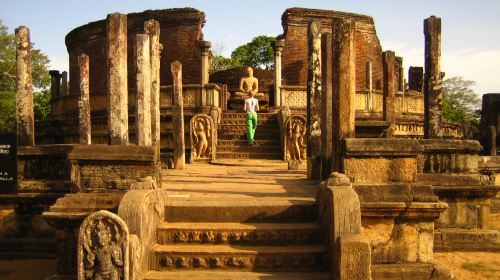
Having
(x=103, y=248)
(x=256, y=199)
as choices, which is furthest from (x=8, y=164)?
(x=256, y=199)

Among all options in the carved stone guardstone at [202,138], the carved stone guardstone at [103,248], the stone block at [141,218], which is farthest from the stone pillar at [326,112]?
the carved stone guardstone at [202,138]

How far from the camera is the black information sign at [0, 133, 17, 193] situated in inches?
269

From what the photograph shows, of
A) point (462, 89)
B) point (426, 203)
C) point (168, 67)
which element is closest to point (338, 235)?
point (426, 203)

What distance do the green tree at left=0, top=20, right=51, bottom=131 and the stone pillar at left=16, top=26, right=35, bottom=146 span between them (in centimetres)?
2202

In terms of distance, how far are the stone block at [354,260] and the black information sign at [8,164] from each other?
15.5ft

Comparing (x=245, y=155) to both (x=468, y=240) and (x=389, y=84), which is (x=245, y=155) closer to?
(x=389, y=84)

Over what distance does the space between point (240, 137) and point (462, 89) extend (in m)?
36.5

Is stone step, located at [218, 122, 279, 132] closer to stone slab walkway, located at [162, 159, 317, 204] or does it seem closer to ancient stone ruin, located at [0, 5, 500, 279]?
ancient stone ruin, located at [0, 5, 500, 279]

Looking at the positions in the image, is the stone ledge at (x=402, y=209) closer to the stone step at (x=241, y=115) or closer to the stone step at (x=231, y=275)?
Answer: the stone step at (x=231, y=275)

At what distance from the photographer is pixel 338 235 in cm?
459

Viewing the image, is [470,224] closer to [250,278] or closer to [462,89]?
[250,278]

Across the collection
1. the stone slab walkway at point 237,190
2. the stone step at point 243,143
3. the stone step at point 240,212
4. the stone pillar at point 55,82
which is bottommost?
the stone step at point 240,212

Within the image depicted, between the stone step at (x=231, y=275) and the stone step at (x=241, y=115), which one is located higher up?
the stone step at (x=241, y=115)

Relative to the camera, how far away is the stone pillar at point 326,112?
23.9 ft
